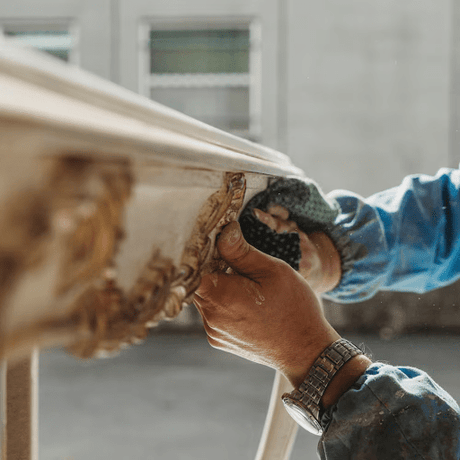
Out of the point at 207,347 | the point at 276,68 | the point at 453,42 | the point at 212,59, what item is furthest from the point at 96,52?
the point at 453,42

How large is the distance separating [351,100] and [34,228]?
4013mm

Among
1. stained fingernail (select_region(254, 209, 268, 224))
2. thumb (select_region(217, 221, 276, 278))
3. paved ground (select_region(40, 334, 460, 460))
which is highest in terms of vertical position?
stained fingernail (select_region(254, 209, 268, 224))

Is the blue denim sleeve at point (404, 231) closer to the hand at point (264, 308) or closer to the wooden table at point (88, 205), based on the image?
the hand at point (264, 308)

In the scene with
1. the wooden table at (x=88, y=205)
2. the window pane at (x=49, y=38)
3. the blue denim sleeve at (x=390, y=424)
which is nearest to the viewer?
the wooden table at (x=88, y=205)

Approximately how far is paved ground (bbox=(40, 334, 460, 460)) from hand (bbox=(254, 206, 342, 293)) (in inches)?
64.2

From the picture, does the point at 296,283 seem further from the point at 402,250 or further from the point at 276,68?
the point at 276,68

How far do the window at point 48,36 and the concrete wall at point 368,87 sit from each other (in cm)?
169

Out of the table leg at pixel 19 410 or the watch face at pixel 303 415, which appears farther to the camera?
the table leg at pixel 19 410

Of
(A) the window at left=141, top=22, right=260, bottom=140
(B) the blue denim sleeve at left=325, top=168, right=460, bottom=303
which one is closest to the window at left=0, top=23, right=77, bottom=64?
(A) the window at left=141, top=22, right=260, bottom=140

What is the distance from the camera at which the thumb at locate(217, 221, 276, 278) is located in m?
0.49

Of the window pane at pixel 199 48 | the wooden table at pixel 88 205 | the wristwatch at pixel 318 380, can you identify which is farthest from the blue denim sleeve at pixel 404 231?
the window pane at pixel 199 48

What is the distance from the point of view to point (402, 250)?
2.91 ft

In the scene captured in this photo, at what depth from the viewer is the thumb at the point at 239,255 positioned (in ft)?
1.60

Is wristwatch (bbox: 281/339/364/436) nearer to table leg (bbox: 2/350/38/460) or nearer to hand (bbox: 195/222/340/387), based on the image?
hand (bbox: 195/222/340/387)
